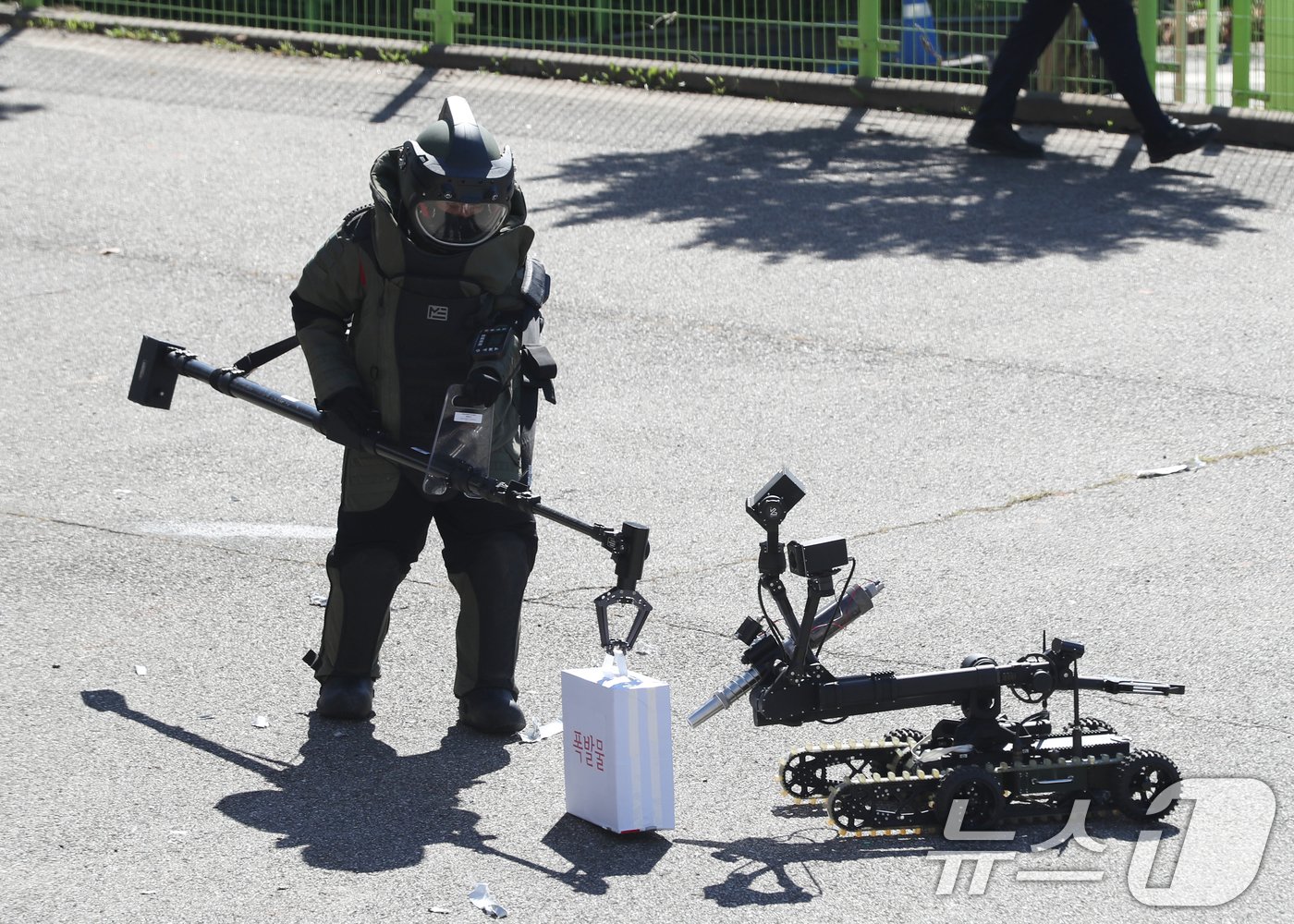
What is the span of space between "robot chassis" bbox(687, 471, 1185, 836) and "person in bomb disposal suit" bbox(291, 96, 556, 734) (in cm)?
84

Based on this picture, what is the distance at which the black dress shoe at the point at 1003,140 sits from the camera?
451 inches

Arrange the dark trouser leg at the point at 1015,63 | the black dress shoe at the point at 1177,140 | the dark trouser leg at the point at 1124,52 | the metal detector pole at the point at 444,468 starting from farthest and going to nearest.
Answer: the dark trouser leg at the point at 1015,63 → the dark trouser leg at the point at 1124,52 → the black dress shoe at the point at 1177,140 → the metal detector pole at the point at 444,468

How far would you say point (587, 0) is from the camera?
13422mm

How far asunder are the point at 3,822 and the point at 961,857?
7.85 feet

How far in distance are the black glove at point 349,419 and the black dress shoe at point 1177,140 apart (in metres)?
7.23

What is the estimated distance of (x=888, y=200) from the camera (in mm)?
10711

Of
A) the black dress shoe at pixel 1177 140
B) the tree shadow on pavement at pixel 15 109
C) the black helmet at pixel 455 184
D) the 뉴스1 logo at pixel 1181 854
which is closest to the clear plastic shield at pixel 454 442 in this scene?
the black helmet at pixel 455 184

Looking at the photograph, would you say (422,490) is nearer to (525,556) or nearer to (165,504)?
(525,556)

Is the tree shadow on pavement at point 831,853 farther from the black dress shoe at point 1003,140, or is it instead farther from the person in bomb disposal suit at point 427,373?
the black dress shoe at point 1003,140

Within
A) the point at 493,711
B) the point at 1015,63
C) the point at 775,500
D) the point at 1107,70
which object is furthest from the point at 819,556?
the point at 1107,70

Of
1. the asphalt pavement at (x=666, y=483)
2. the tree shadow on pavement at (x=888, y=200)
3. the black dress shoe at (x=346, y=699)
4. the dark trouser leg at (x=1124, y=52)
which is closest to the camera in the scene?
the asphalt pavement at (x=666, y=483)

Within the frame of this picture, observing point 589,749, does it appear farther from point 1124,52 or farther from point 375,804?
point 1124,52

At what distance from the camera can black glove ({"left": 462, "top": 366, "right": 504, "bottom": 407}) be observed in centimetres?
495

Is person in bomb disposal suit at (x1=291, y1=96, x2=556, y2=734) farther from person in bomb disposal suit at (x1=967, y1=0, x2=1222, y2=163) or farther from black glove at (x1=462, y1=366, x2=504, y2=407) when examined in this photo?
person in bomb disposal suit at (x1=967, y1=0, x2=1222, y2=163)
